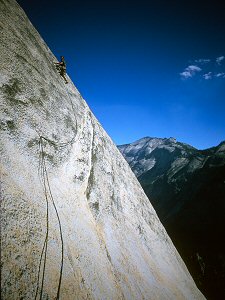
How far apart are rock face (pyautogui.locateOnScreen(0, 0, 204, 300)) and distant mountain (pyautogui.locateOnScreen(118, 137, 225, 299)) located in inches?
595

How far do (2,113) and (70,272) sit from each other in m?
3.38

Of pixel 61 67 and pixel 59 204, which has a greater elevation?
pixel 61 67

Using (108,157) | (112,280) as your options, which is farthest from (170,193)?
(112,280)

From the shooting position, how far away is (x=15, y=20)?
6984mm

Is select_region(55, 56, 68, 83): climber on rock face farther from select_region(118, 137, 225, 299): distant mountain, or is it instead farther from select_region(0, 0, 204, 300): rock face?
select_region(118, 137, 225, 299): distant mountain

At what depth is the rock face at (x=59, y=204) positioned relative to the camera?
342cm

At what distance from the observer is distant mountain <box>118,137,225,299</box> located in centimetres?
2097

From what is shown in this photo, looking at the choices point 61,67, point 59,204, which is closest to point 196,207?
point 61,67

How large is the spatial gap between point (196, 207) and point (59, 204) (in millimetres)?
27677

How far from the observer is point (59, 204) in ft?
15.0

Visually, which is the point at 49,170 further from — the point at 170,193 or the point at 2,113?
the point at 170,193

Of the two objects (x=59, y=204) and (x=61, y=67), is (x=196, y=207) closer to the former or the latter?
(x=61, y=67)

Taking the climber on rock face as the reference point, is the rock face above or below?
below

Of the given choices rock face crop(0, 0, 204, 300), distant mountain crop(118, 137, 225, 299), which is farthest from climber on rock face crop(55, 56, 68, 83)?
distant mountain crop(118, 137, 225, 299)
